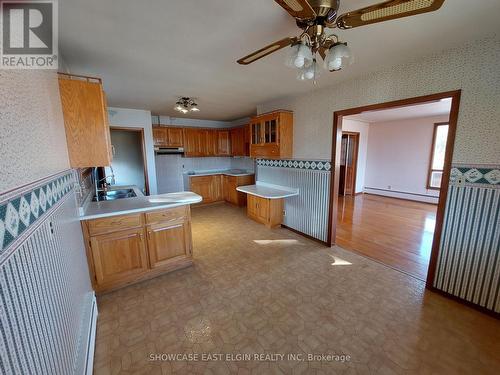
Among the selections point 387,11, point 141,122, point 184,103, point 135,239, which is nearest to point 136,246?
point 135,239

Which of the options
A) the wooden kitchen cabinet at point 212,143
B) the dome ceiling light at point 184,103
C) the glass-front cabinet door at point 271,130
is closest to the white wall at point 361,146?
the glass-front cabinet door at point 271,130

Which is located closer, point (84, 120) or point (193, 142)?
point (84, 120)

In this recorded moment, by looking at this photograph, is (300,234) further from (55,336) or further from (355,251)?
(55,336)

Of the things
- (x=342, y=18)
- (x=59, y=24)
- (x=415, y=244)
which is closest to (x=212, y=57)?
(x=59, y=24)

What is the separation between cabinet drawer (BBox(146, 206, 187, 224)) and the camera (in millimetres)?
2277

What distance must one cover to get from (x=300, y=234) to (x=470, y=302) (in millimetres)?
2066

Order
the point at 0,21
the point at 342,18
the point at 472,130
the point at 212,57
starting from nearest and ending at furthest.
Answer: the point at 0,21
the point at 342,18
the point at 472,130
the point at 212,57

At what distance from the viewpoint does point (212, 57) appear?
6.49 ft

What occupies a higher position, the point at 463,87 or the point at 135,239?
the point at 463,87

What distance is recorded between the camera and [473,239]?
190 centimetres

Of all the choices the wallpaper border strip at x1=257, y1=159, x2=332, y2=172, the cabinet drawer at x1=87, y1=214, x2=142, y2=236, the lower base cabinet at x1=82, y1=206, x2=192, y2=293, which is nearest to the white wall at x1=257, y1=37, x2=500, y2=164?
the wallpaper border strip at x1=257, y1=159, x2=332, y2=172

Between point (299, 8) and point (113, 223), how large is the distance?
2.31 meters

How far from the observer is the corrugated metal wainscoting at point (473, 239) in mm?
1782

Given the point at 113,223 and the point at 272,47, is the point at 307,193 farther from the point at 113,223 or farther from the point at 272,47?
the point at 113,223
